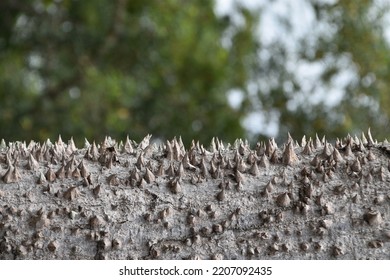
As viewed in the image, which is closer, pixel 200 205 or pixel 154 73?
pixel 200 205

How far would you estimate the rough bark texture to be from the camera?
133cm

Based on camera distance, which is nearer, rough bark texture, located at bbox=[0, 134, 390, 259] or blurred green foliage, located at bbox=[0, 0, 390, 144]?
rough bark texture, located at bbox=[0, 134, 390, 259]

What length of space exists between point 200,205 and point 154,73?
4.86 m

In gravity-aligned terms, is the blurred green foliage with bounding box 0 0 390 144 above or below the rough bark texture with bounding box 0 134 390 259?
above

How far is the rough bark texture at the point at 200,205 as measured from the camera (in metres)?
1.33

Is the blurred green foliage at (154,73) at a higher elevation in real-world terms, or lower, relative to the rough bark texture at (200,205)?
higher

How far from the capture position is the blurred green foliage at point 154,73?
5906mm

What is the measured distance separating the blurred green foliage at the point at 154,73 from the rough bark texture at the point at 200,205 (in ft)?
14.1

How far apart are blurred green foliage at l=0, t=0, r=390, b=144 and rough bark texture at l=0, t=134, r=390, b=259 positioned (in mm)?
4301

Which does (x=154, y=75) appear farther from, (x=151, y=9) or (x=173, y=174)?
(x=173, y=174)

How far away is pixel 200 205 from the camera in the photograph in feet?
4.57

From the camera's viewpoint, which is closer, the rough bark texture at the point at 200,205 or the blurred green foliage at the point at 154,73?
the rough bark texture at the point at 200,205

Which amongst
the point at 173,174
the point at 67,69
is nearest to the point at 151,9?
the point at 67,69
